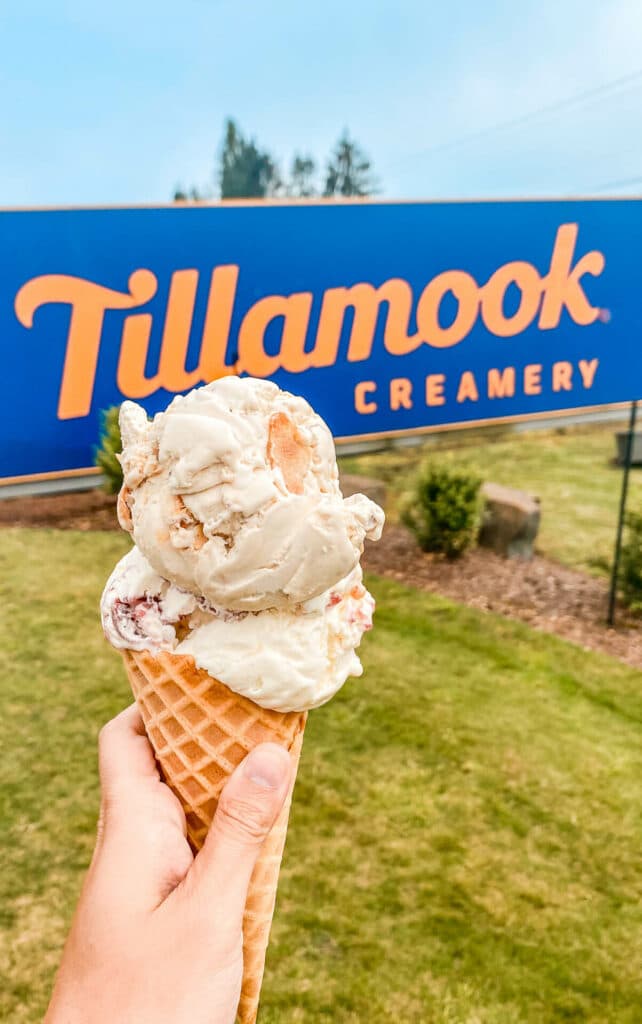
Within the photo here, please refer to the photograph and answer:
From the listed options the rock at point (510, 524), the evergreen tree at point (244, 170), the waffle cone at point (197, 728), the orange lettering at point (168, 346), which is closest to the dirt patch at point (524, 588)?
the rock at point (510, 524)

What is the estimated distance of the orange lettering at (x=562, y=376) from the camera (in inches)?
237

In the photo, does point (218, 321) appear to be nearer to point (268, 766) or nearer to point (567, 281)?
point (567, 281)

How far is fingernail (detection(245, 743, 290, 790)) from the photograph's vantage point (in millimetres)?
1643

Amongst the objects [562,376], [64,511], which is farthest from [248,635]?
[64,511]

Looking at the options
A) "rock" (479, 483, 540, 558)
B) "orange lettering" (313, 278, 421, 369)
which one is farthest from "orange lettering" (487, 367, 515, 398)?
"rock" (479, 483, 540, 558)

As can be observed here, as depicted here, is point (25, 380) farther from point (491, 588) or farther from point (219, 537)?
point (491, 588)

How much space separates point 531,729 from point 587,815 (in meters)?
0.71

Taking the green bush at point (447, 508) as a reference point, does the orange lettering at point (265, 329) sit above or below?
above

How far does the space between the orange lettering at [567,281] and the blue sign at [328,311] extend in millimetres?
12

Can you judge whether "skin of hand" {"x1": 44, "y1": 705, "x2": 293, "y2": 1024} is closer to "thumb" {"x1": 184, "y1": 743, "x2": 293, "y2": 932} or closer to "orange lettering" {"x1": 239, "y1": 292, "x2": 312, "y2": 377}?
"thumb" {"x1": 184, "y1": 743, "x2": 293, "y2": 932}

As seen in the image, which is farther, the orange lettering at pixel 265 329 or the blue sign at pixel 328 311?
the orange lettering at pixel 265 329

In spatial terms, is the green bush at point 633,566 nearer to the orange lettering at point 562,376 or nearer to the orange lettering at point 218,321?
the orange lettering at point 562,376

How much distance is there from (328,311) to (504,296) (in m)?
1.48

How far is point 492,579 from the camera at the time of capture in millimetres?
6410
